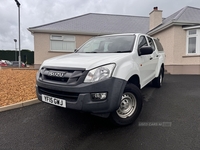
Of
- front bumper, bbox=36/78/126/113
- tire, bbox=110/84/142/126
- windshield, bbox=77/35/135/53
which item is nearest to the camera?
front bumper, bbox=36/78/126/113

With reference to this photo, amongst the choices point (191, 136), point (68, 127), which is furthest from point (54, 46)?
point (191, 136)

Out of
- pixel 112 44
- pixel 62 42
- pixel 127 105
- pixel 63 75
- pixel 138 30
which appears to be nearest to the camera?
pixel 63 75

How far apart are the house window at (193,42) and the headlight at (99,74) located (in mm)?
9954

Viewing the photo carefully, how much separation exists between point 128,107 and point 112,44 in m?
1.62

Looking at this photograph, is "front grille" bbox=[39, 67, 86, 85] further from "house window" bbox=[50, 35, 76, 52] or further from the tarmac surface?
"house window" bbox=[50, 35, 76, 52]

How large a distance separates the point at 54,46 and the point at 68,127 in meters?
11.2

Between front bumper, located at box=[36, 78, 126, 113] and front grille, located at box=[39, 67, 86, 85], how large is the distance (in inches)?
3.6

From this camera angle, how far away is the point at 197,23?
Answer: 9750 millimetres

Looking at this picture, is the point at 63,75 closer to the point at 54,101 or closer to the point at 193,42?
the point at 54,101

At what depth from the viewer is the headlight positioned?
2.31 m

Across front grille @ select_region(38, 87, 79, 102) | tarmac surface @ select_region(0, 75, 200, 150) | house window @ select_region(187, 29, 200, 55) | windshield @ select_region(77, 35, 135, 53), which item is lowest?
tarmac surface @ select_region(0, 75, 200, 150)

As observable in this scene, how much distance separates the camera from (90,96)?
2.28 metres

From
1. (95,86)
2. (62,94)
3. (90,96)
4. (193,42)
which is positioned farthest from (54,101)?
(193,42)

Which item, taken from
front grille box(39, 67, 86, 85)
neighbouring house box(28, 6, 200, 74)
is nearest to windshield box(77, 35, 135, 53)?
front grille box(39, 67, 86, 85)
